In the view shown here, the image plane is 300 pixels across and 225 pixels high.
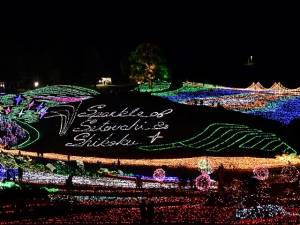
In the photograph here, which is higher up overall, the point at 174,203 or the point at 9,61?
the point at 9,61

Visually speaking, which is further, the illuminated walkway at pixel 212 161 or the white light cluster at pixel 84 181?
the illuminated walkway at pixel 212 161

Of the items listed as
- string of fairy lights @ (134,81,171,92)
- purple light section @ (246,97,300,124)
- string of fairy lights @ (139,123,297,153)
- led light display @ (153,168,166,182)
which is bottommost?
led light display @ (153,168,166,182)

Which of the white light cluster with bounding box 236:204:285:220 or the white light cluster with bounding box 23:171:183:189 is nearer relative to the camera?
the white light cluster with bounding box 236:204:285:220

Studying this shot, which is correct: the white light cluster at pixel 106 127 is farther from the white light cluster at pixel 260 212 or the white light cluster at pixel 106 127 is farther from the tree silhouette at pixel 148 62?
the white light cluster at pixel 260 212

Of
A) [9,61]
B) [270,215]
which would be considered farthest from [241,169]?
[9,61]

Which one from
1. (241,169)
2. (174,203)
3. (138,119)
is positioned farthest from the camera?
(138,119)

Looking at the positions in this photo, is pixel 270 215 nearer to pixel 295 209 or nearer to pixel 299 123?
pixel 295 209

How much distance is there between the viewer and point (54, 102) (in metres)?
50.0

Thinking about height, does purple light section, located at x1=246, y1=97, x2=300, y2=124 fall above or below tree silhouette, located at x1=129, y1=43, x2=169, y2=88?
below

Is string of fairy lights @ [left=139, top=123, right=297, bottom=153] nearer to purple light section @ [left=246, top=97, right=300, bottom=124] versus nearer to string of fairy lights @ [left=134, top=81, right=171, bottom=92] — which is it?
purple light section @ [left=246, top=97, right=300, bottom=124]

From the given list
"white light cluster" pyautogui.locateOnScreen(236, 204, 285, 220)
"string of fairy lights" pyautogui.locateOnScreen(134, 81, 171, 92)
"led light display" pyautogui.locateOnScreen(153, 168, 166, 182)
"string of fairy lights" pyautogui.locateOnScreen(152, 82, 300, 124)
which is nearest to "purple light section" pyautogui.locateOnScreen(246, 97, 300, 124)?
"string of fairy lights" pyautogui.locateOnScreen(152, 82, 300, 124)

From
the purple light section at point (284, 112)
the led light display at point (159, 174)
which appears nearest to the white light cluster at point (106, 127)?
the purple light section at point (284, 112)

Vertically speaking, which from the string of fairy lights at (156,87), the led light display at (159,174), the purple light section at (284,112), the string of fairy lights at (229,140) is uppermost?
the string of fairy lights at (156,87)

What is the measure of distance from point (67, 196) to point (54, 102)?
28863 mm
